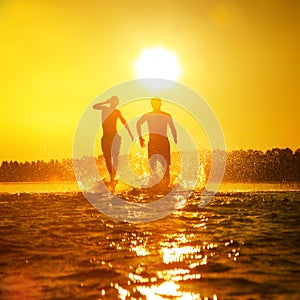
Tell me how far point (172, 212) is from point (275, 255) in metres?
6.43

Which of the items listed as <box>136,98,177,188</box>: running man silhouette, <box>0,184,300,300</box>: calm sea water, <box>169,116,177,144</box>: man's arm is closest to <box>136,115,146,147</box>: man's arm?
<box>136,98,177,188</box>: running man silhouette

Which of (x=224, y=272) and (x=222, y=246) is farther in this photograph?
(x=222, y=246)

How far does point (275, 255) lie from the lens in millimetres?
7398

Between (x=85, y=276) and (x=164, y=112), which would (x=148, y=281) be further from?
(x=164, y=112)

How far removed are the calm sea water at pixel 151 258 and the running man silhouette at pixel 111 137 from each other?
10232mm

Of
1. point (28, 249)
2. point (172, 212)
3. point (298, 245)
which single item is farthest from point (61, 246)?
point (172, 212)

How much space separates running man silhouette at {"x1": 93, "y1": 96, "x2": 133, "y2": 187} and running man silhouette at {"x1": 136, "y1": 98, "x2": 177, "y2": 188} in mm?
1039

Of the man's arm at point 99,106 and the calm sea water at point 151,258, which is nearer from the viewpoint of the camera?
the calm sea water at point 151,258

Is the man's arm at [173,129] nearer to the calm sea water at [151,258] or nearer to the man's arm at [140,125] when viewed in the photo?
the man's arm at [140,125]

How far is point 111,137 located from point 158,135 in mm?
2305

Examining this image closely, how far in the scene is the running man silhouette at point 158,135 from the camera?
22703 millimetres

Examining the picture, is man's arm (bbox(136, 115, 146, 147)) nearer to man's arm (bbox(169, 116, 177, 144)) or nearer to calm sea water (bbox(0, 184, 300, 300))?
man's arm (bbox(169, 116, 177, 144))

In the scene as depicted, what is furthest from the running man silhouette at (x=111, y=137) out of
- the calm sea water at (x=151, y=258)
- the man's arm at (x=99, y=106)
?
the calm sea water at (x=151, y=258)

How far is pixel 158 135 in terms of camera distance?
23.0 m
